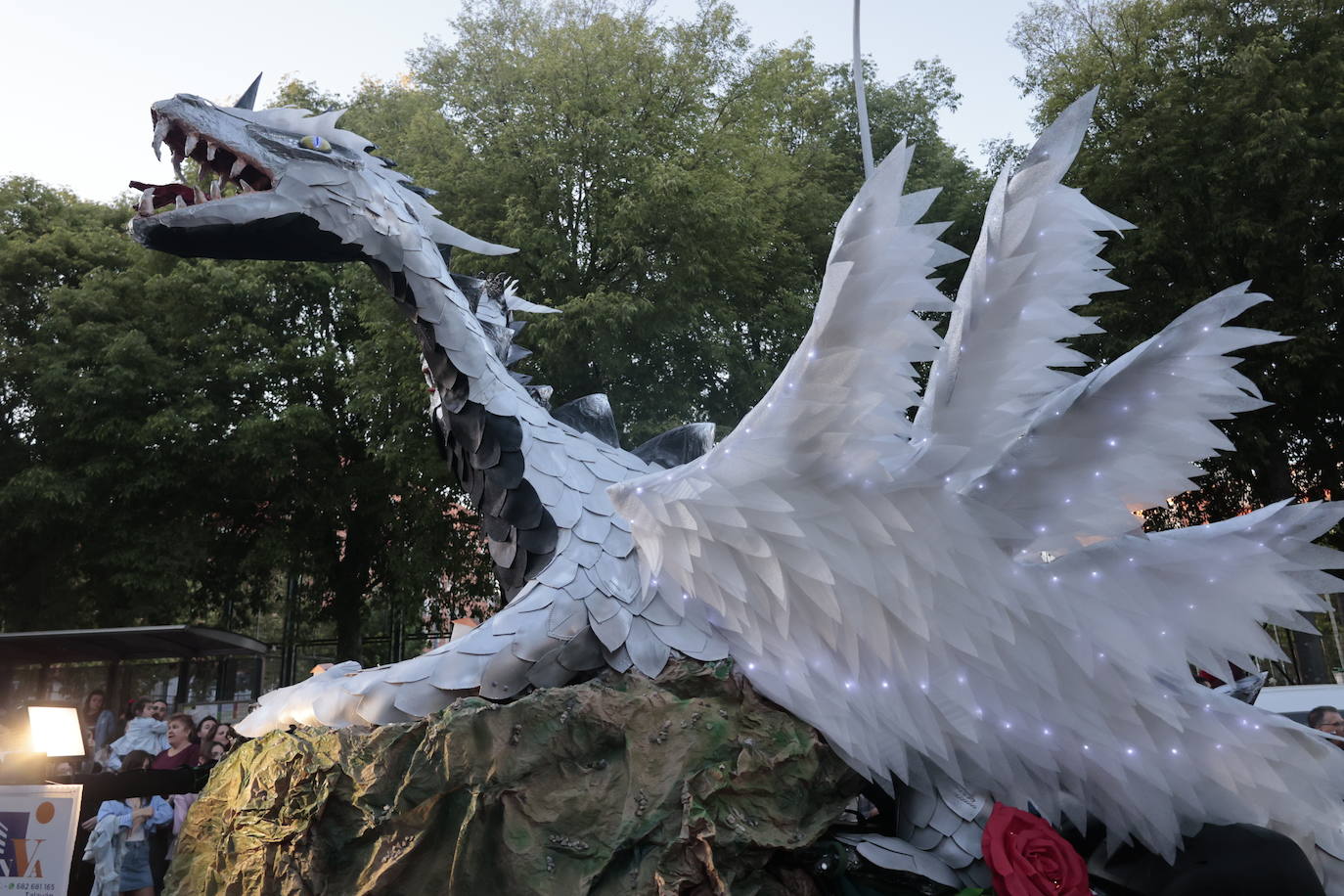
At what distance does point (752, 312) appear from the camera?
1203 cm

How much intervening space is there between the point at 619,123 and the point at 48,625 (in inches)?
417

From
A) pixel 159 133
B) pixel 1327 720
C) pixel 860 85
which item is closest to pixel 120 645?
pixel 159 133

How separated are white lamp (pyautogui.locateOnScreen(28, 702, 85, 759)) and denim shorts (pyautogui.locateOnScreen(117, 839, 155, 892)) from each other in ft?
1.58

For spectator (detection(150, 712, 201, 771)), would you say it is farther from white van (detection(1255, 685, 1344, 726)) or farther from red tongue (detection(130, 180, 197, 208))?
white van (detection(1255, 685, 1344, 726))

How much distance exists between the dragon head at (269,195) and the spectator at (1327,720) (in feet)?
13.5

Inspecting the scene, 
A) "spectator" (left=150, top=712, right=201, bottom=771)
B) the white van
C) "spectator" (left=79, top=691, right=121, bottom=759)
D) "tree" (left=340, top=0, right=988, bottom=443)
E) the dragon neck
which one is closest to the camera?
the dragon neck

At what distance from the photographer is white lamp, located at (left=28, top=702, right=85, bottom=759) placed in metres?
4.15

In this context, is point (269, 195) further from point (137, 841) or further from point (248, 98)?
point (137, 841)

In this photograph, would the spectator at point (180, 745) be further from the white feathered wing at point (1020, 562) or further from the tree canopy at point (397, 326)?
the tree canopy at point (397, 326)

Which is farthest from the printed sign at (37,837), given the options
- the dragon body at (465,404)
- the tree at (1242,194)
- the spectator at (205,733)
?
the tree at (1242,194)

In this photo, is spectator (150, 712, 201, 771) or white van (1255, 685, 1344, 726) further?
white van (1255, 685, 1344, 726)

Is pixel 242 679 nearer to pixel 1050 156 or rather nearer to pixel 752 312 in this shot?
pixel 752 312

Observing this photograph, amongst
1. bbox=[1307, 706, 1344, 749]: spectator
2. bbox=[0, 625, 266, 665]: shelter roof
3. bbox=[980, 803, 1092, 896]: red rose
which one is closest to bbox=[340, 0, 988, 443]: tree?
bbox=[0, 625, 266, 665]: shelter roof

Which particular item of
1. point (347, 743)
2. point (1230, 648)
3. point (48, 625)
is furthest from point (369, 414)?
point (1230, 648)
